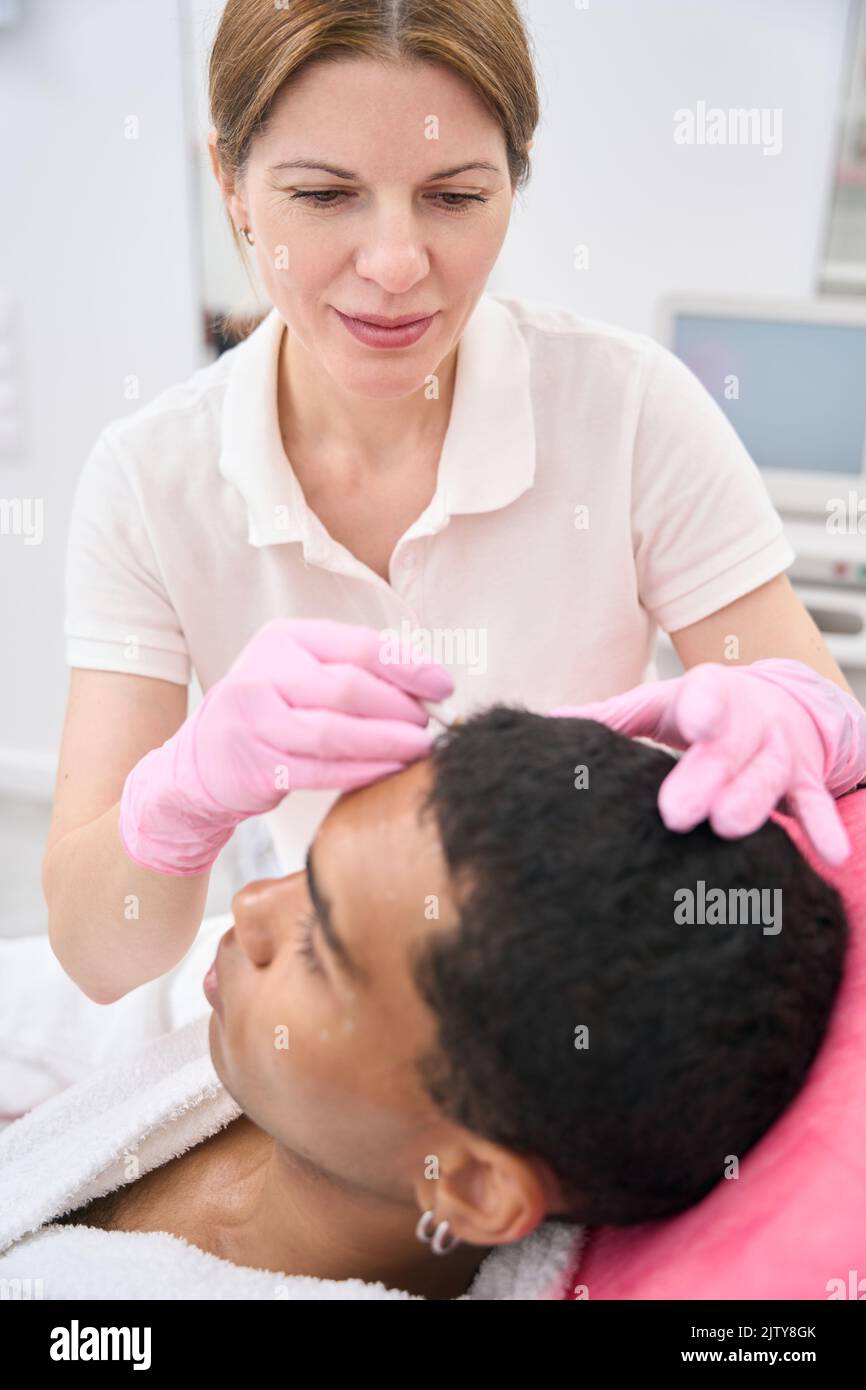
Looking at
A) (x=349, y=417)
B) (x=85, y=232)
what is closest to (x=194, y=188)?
(x=85, y=232)

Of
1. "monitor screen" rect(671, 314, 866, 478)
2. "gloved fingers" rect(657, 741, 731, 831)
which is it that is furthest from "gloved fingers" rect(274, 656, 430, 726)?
"monitor screen" rect(671, 314, 866, 478)

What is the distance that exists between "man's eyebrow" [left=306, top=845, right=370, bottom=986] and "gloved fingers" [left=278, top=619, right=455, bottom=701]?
174mm

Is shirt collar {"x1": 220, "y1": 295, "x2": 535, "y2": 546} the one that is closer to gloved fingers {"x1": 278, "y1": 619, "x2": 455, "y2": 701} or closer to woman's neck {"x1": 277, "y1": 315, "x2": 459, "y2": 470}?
woman's neck {"x1": 277, "y1": 315, "x2": 459, "y2": 470}

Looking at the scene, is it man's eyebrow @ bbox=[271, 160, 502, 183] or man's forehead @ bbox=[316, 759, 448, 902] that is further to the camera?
man's eyebrow @ bbox=[271, 160, 502, 183]

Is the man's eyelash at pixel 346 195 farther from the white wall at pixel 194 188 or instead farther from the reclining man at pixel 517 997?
the white wall at pixel 194 188

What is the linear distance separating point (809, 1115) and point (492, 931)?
0.79 feet

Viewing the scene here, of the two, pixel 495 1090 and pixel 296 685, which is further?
pixel 296 685

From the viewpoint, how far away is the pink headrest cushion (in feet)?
2.36

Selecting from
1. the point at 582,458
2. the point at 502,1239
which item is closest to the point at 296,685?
the point at 502,1239

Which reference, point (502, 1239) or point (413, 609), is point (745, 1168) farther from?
point (413, 609)

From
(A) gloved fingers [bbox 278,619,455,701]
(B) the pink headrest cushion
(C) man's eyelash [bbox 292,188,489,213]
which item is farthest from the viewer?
(C) man's eyelash [bbox 292,188,489,213]

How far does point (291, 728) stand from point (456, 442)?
0.53 m

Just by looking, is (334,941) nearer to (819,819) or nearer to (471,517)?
(819,819)

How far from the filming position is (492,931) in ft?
2.47
